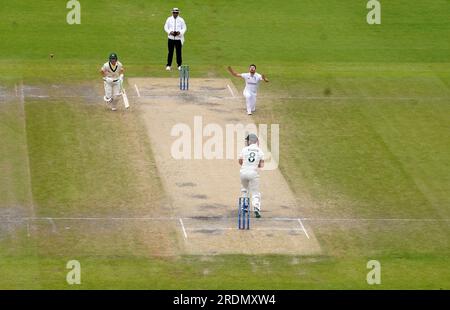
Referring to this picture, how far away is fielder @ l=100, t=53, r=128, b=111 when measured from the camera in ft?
155

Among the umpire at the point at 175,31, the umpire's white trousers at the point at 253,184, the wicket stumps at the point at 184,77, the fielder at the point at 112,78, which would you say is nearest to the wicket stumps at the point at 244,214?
the umpire's white trousers at the point at 253,184

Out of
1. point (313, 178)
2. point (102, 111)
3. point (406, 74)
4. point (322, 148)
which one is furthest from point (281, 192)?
point (406, 74)

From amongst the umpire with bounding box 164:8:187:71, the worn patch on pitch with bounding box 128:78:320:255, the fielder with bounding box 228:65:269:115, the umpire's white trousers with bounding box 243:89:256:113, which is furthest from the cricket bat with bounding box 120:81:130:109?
the umpire's white trousers with bounding box 243:89:256:113

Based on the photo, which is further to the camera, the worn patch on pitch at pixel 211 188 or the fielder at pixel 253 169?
the fielder at pixel 253 169

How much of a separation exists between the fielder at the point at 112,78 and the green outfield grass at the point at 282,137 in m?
0.67

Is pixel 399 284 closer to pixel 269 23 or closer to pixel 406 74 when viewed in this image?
A: pixel 406 74

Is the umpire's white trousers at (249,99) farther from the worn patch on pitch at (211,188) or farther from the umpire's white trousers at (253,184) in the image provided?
the umpire's white trousers at (253,184)

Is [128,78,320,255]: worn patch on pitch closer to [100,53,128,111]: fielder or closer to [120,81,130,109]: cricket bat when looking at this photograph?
[120,81,130,109]: cricket bat

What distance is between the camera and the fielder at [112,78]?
47281mm

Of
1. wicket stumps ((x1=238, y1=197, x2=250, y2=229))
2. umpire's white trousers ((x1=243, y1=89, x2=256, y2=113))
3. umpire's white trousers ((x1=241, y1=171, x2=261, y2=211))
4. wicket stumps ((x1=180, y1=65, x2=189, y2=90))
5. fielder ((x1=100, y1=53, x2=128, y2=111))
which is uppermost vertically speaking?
wicket stumps ((x1=180, y1=65, x2=189, y2=90))

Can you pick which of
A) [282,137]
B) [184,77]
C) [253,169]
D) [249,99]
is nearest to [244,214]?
[253,169]

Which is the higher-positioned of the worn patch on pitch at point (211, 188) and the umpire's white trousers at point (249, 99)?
the umpire's white trousers at point (249, 99)

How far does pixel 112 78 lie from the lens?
47.5 meters

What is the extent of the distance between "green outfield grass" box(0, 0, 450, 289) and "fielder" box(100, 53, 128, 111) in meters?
0.67
